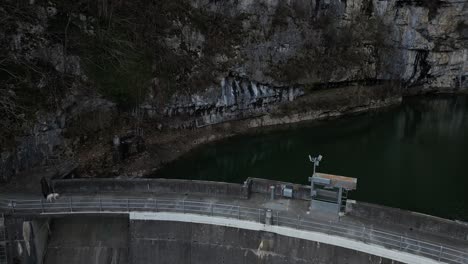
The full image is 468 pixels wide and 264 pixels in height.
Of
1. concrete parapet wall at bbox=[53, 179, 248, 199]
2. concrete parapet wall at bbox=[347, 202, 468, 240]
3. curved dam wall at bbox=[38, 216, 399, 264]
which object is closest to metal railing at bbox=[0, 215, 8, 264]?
curved dam wall at bbox=[38, 216, 399, 264]

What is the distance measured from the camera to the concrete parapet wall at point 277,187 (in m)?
17.1

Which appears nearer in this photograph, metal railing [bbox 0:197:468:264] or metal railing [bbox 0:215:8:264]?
metal railing [bbox 0:197:468:264]

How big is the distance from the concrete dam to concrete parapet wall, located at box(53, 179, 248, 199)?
0.05 metres

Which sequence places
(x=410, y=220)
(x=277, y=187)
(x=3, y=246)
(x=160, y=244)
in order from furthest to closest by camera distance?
(x=277, y=187) < (x=160, y=244) < (x=3, y=246) < (x=410, y=220)

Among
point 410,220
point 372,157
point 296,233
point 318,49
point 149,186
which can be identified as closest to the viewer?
point 296,233

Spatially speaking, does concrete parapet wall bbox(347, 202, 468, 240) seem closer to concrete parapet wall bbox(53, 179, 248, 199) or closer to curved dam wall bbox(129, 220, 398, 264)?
curved dam wall bbox(129, 220, 398, 264)

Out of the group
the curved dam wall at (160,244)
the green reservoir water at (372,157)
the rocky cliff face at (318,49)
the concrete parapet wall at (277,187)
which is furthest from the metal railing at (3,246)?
the rocky cliff face at (318,49)

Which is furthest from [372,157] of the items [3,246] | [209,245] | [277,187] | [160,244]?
[3,246]

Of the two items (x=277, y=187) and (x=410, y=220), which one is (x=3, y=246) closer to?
(x=277, y=187)

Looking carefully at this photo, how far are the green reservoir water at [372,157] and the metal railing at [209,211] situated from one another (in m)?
9.56

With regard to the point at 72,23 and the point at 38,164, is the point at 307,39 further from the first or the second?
the point at 38,164

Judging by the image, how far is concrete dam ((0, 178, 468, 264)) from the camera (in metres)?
15.0

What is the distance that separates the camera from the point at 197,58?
3578cm

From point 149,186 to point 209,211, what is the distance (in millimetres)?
3364
